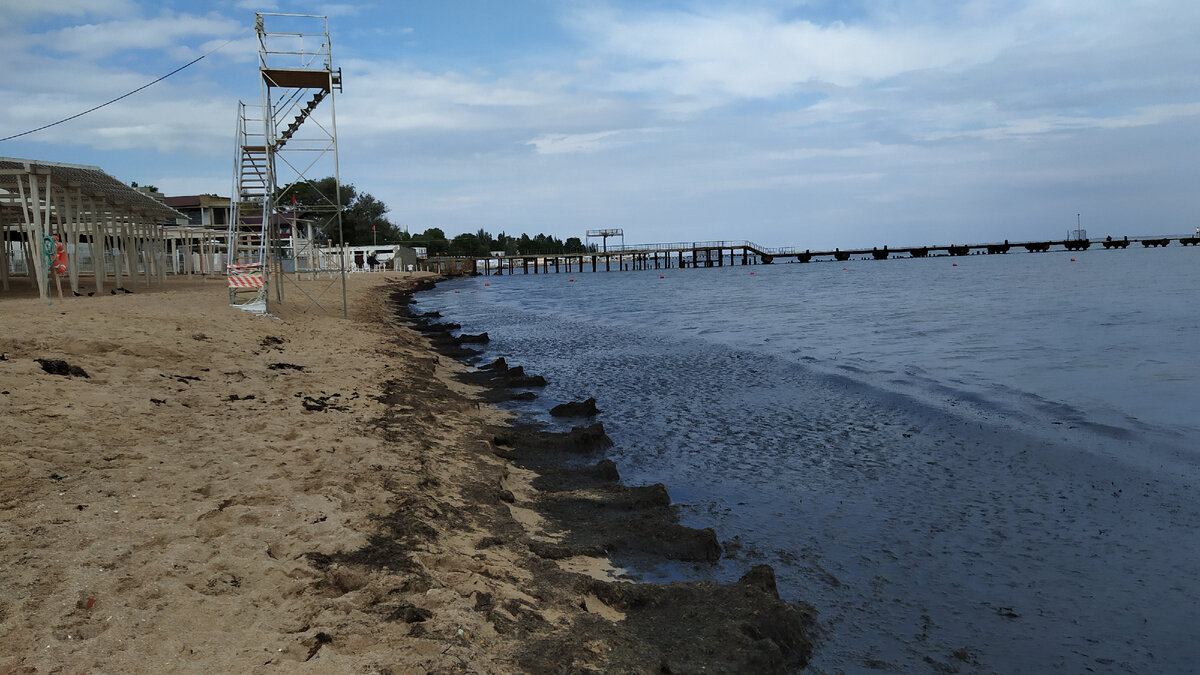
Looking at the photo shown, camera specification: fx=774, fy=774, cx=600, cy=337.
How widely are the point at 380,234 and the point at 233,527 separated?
11287 centimetres

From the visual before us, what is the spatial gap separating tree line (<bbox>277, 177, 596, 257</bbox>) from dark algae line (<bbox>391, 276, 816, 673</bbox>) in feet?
164

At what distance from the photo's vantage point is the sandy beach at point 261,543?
3.82 m

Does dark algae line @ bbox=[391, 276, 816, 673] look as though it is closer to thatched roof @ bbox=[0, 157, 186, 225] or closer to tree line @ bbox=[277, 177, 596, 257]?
thatched roof @ bbox=[0, 157, 186, 225]

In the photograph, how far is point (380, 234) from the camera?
112875 millimetres

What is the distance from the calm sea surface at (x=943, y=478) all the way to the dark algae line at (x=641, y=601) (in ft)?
1.00

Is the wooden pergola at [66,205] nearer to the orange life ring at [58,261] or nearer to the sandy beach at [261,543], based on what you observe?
the orange life ring at [58,261]

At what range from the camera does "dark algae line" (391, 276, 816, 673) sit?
173 inches

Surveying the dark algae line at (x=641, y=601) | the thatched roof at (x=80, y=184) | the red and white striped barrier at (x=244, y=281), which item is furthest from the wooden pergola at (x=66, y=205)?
the dark algae line at (x=641, y=601)

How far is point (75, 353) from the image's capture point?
8.95 m

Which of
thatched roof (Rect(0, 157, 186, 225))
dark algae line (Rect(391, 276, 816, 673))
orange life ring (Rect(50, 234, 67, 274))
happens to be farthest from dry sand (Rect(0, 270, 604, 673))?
orange life ring (Rect(50, 234, 67, 274))

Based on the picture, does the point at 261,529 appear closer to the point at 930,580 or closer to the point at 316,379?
the point at 930,580

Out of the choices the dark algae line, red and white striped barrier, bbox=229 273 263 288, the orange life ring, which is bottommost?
the dark algae line

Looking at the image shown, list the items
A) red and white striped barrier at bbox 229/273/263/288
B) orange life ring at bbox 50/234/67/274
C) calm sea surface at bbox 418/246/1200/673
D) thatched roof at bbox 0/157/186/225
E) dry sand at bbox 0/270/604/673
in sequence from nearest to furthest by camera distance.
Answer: dry sand at bbox 0/270/604/673 < calm sea surface at bbox 418/246/1200/673 < thatched roof at bbox 0/157/186/225 < red and white striped barrier at bbox 229/273/263/288 < orange life ring at bbox 50/234/67/274

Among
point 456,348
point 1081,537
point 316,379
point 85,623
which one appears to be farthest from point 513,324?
point 85,623
